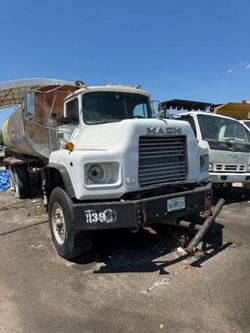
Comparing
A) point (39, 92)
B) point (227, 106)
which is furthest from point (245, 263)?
point (227, 106)

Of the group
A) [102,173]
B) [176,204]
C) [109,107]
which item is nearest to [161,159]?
[176,204]

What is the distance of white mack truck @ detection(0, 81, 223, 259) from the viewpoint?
4.80 meters

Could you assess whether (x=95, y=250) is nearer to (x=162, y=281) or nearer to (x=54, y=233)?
(x=54, y=233)

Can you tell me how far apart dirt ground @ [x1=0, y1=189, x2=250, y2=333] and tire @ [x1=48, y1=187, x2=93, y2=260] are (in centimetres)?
18

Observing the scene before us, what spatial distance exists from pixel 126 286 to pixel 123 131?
6.48 ft

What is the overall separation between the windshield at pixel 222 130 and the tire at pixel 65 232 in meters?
4.62

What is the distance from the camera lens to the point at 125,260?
18.0 feet

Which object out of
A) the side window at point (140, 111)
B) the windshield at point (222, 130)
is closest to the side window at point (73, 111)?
the side window at point (140, 111)

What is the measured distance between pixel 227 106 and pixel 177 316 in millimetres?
12715

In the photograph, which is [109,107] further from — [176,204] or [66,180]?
[176,204]

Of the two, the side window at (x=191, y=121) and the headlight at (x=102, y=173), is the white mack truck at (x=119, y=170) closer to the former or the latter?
the headlight at (x=102, y=173)

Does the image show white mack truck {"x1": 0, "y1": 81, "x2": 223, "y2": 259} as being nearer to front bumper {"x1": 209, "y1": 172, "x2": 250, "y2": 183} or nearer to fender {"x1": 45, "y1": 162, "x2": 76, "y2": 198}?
fender {"x1": 45, "y1": 162, "x2": 76, "y2": 198}

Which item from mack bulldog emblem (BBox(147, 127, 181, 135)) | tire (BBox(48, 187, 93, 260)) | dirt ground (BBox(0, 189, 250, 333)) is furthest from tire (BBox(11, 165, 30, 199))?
mack bulldog emblem (BBox(147, 127, 181, 135))

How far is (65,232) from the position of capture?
17.5 ft
